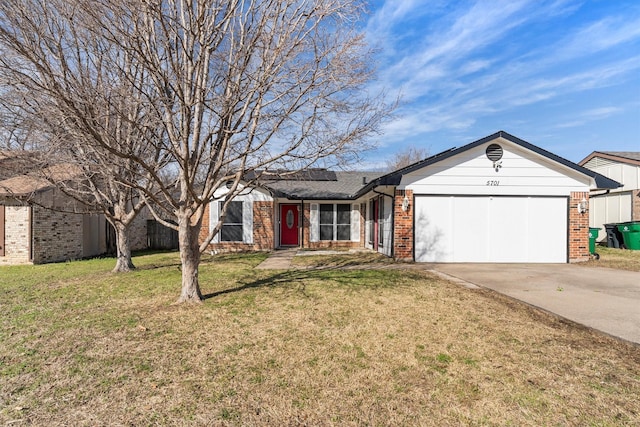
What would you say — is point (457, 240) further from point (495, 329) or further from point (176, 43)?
point (176, 43)

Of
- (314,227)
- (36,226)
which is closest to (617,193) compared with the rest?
(314,227)

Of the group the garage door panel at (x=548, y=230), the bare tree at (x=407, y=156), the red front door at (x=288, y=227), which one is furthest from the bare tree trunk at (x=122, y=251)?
the bare tree at (x=407, y=156)

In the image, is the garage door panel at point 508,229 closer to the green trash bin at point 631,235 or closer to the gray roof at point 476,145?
the gray roof at point 476,145

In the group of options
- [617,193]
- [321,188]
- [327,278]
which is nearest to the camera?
[327,278]

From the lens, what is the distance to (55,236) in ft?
40.2

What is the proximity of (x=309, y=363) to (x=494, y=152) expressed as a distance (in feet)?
33.1

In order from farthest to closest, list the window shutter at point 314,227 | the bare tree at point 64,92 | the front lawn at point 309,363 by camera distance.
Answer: the window shutter at point 314,227, the bare tree at point 64,92, the front lawn at point 309,363

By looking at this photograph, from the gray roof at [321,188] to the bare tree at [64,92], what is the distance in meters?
8.38

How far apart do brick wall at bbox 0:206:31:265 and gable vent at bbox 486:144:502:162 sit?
50.3 ft

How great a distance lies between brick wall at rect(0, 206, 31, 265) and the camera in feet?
37.6

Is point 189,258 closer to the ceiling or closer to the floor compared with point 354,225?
closer to the floor

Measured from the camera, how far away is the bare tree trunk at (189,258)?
5793 millimetres

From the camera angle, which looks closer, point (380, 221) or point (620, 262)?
point (620, 262)

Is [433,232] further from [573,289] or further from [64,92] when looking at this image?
[64,92]
